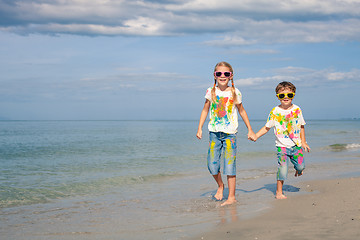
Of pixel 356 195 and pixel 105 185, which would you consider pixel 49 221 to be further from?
pixel 356 195

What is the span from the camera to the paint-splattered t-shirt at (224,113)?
5871mm

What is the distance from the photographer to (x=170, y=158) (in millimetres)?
14492

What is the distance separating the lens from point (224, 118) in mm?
5898

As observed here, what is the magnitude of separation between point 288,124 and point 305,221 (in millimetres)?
2066

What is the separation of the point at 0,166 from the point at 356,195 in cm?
1105

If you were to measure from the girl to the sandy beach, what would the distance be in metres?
0.95

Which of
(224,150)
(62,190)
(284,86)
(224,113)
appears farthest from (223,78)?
(62,190)

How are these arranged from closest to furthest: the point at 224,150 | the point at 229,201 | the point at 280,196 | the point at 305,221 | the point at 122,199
A: 1. the point at 305,221
2. the point at 229,201
3. the point at 280,196
4. the point at 224,150
5. the point at 122,199

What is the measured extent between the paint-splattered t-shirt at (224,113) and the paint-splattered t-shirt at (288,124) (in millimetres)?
604

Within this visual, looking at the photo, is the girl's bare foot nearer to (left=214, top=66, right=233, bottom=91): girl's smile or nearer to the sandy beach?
the sandy beach

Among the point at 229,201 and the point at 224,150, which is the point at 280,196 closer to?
the point at 229,201

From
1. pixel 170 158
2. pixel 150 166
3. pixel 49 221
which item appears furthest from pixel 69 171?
pixel 49 221

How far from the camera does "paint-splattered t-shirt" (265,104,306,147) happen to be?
19.7 ft

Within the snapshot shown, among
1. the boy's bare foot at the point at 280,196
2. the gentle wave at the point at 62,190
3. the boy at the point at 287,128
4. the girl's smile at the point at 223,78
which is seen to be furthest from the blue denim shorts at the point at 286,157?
the gentle wave at the point at 62,190
